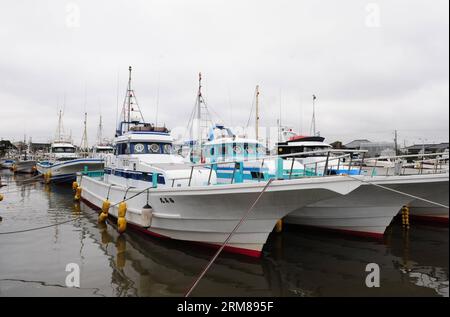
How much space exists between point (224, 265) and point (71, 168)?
2402 cm

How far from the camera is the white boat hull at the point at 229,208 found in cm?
693

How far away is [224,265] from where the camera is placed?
8.01 meters

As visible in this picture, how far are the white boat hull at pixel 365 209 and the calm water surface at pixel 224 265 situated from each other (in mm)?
418

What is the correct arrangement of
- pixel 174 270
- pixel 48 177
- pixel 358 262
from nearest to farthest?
1. pixel 174 270
2. pixel 358 262
3. pixel 48 177

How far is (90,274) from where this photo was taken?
7.48 meters

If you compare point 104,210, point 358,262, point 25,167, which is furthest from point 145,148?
point 25,167

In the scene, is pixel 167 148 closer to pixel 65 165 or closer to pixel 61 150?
pixel 65 165

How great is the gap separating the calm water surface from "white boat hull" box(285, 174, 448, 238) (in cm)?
42

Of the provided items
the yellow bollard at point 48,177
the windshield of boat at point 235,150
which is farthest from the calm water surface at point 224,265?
the yellow bollard at point 48,177

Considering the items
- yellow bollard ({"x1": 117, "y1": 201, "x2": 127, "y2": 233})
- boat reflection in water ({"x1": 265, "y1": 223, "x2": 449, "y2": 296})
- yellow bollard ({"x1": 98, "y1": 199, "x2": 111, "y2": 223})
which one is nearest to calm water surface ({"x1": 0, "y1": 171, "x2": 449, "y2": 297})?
boat reflection in water ({"x1": 265, "y1": 223, "x2": 449, "y2": 296})

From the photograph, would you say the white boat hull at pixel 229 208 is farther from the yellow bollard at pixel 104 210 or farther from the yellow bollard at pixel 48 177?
the yellow bollard at pixel 48 177

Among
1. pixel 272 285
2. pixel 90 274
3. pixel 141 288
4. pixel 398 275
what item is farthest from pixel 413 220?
pixel 90 274

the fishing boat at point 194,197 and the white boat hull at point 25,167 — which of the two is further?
the white boat hull at point 25,167
